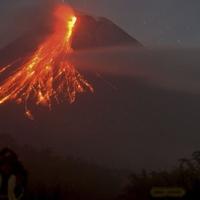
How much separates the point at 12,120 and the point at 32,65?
65.9 ft

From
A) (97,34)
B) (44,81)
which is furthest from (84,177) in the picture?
(97,34)

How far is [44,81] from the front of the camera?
50656mm

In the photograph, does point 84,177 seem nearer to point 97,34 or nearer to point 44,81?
point 44,81

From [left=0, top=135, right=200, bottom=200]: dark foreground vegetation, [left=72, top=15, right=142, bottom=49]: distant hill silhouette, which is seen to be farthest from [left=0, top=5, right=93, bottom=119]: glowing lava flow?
[left=0, top=135, right=200, bottom=200]: dark foreground vegetation

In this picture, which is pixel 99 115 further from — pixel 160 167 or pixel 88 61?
pixel 88 61

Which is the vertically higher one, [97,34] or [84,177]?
[97,34]

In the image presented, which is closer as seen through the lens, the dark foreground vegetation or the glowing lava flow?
the dark foreground vegetation

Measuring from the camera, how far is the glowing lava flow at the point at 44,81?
45.8 meters

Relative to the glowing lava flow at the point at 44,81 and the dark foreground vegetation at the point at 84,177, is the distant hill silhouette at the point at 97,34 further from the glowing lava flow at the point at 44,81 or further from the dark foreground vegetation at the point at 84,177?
the dark foreground vegetation at the point at 84,177

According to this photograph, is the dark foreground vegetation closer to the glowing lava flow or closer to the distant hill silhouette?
the glowing lava flow

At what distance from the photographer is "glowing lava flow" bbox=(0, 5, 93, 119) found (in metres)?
45.8

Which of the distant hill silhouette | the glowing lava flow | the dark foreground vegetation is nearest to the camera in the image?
the dark foreground vegetation

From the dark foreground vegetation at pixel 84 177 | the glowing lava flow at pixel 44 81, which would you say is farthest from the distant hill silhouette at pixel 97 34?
the dark foreground vegetation at pixel 84 177

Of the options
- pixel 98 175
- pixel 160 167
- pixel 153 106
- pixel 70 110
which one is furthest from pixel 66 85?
pixel 98 175
